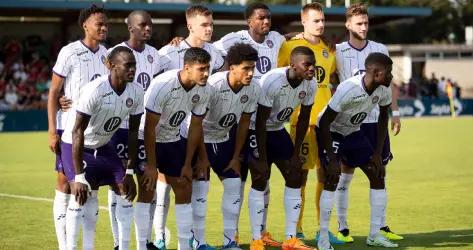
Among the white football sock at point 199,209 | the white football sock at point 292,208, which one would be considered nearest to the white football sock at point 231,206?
the white football sock at point 199,209

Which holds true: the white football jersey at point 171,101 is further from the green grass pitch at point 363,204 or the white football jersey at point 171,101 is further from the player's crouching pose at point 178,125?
the green grass pitch at point 363,204

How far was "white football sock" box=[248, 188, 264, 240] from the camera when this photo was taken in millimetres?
10016

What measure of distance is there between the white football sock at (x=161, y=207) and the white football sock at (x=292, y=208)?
1227 mm

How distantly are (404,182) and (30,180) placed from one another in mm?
6845

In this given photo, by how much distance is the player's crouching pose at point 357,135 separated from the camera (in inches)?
400

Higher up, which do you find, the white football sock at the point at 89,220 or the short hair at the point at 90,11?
the short hair at the point at 90,11

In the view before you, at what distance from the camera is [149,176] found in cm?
907

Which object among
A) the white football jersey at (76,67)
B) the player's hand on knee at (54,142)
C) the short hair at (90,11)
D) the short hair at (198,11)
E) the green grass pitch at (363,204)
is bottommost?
the green grass pitch at (363,204)

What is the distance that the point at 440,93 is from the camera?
53.8m

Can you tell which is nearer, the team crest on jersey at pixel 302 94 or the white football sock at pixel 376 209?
the team crest on jersey at pixel 302 94

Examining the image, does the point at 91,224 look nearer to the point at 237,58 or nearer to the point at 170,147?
the point at 170,147

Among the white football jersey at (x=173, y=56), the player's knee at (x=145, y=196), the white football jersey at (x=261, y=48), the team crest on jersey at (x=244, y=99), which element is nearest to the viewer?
the player's knee at (x=145, y=196)

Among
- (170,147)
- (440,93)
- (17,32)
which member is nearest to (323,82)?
(170,147)

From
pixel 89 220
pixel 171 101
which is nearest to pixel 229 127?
pixel 171 101
